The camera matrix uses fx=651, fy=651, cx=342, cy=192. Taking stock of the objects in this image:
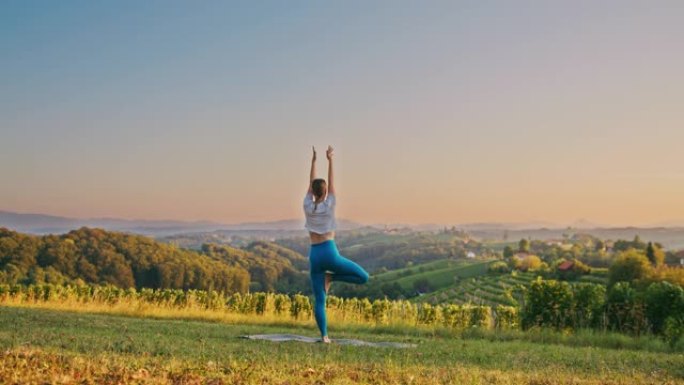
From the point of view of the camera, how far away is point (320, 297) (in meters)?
11.4

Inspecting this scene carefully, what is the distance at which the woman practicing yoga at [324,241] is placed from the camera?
1098 centimetres

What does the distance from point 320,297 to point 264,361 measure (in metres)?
3.57

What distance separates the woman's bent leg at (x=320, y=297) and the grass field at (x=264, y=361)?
36.7 inches

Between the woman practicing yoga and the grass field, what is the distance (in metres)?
1.30

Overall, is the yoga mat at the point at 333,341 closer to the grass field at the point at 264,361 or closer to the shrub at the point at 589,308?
the grass field at the point at 264,361

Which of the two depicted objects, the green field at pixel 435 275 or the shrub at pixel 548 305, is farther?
the green field at pixel 435 275

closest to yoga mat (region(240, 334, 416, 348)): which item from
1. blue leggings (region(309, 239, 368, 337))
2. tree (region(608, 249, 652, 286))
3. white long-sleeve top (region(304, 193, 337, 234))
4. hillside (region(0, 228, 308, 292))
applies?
blue leggings (region(309, 239, 368, 337))

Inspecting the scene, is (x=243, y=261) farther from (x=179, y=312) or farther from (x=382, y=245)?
(x=382, y=245)

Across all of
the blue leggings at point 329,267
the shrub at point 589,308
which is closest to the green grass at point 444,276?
the shrub at point 589,308

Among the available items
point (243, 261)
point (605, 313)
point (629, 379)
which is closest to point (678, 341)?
point (605, 313)

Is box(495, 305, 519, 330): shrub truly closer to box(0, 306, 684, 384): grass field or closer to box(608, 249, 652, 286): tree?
box(0, 306, 684, 384): grass field

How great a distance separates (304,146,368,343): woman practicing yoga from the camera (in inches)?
432

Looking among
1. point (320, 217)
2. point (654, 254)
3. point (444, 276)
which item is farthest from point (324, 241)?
point (444, 276)

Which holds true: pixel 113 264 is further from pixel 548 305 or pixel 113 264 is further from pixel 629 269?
pixel 548 305
